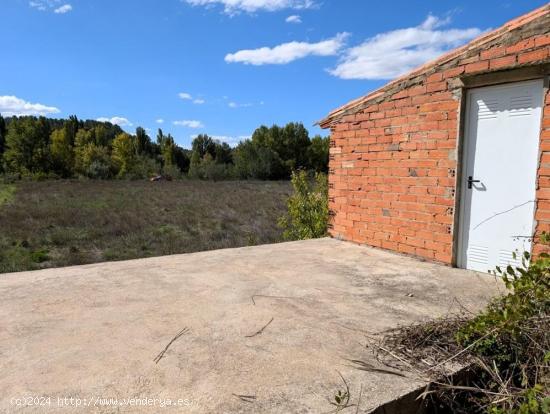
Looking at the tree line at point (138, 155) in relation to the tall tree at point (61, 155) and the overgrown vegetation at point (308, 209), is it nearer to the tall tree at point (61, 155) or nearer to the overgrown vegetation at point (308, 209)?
the tall tree at point (61, 155)

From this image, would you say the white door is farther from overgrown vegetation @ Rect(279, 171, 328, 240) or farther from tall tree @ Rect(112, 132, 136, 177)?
tall tree @ Rect(112, 132, 136, 177)

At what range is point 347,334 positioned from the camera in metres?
2.36

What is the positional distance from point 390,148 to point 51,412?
4155 millimetres

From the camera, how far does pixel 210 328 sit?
2436mm

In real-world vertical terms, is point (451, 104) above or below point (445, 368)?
above

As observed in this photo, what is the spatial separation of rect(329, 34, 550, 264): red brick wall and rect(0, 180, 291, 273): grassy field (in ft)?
18.9

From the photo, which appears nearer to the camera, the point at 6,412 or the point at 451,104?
the point at 6,412

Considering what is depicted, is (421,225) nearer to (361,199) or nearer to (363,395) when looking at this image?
(361,199)

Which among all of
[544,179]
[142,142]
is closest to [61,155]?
[142,142]

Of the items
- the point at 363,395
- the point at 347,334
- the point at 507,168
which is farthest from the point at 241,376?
the point at 507,168

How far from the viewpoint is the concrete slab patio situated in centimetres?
173

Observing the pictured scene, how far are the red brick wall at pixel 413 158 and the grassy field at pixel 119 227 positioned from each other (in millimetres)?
5754

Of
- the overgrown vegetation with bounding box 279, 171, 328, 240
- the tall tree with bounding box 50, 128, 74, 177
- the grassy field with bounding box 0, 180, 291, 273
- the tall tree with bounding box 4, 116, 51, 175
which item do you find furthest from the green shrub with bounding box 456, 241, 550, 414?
the tall tree with bounding box 50, 128, 74, 177

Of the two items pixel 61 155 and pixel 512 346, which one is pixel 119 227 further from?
pixel 61 155
